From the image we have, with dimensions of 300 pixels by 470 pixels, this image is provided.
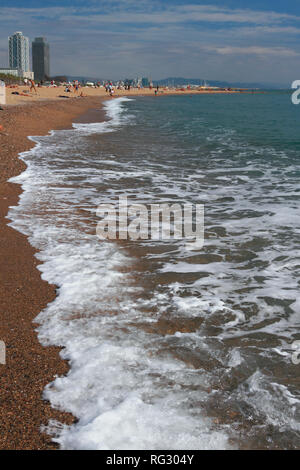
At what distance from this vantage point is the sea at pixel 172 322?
2863 millimetres

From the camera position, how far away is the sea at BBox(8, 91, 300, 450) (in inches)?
113

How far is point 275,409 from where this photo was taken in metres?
3.01

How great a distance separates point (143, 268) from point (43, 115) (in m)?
21.0

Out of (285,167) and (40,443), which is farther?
(285,167)

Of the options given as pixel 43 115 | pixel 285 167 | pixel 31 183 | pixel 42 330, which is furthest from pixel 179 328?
pixel 43 115

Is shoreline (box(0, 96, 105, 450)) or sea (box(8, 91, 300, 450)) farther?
sea (box(8, 91, 300, 450))

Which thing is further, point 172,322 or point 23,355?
point 172,322

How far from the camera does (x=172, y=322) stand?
4094 millimetres

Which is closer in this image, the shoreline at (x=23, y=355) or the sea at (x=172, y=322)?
the shoreline at (x=23, y=355)

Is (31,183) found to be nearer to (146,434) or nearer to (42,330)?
(42,330)

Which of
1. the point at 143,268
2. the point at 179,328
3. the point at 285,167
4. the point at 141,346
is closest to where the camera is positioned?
the point at 141,346
